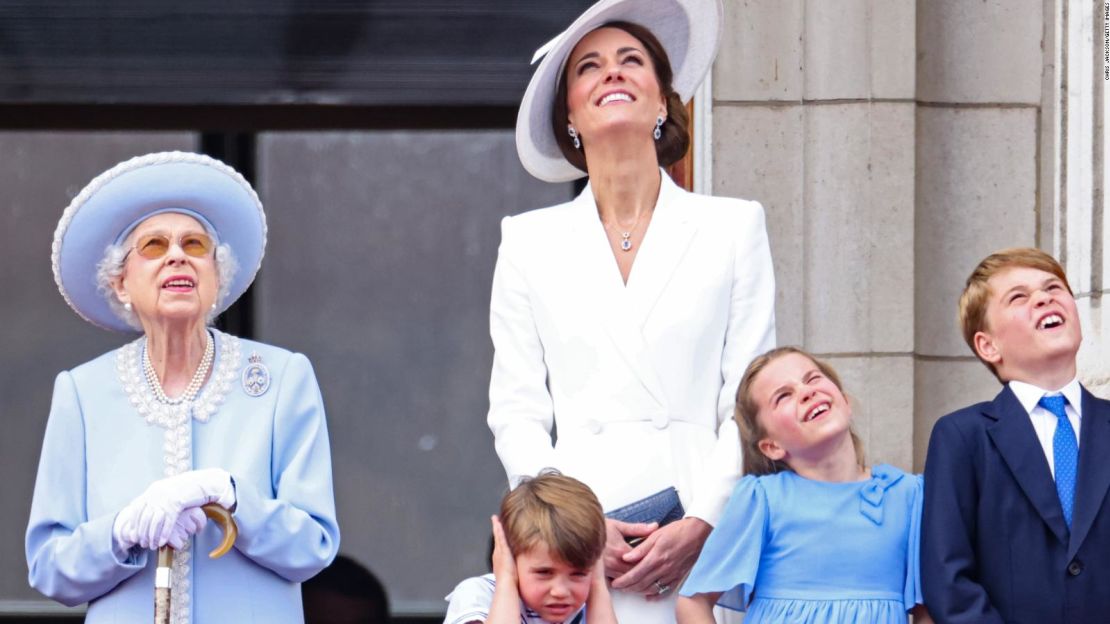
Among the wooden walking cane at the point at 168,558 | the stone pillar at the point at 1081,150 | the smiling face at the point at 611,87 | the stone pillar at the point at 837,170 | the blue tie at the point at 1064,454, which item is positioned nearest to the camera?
the wooden walking cane at the point at 168,558

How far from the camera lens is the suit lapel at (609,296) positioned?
4039mm

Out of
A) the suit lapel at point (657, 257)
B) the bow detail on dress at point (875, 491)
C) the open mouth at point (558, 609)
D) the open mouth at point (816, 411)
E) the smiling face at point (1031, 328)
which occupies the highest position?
the suit lapel at point (657, 257)

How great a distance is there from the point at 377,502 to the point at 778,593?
2.66m

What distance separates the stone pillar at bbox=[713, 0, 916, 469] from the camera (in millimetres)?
5770

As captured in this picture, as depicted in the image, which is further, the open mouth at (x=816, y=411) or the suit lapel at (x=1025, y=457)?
the open mouth at (x=816, y=411)

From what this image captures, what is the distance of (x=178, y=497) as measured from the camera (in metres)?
3.61

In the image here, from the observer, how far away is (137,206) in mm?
3885

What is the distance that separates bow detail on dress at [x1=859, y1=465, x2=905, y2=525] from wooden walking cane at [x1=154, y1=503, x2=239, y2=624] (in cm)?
125

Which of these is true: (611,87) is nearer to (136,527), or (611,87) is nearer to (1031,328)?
(1031,328)

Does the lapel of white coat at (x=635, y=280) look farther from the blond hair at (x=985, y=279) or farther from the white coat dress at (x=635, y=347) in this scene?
the blond hair at (x=985, y=279)

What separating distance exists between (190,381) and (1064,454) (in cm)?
178

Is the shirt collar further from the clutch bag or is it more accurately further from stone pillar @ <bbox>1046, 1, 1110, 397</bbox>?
stone pillar @ <bbox>1046, 1, 1110, 397</bbox>

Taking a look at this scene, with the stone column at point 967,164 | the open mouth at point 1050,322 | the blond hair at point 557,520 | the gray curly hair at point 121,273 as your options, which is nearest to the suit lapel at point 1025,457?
the open mouth at point 1050,322

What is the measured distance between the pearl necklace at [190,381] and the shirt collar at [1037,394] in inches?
65.0
